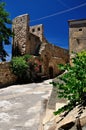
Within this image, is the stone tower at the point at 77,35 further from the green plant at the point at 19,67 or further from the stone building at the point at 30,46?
the stone building at the point at 30,46

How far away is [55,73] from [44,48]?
3.27 m

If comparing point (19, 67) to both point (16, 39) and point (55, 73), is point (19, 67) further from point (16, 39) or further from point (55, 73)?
point (55, 73)

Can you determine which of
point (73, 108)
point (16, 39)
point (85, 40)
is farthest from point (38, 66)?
point (73, 108)

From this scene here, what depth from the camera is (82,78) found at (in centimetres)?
426

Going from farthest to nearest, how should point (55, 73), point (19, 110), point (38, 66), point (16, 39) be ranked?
point (55, 73), point (16, 39), point (38, 66), point (19, 110)

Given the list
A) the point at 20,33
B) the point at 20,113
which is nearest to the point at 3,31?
the point at 20,33

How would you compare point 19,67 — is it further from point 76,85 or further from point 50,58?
point 76,85

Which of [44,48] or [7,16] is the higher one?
[7,16]

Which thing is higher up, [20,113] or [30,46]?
[30,46]

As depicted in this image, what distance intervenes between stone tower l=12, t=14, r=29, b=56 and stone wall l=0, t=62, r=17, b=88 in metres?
4.40

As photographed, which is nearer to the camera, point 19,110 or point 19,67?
point 19,110

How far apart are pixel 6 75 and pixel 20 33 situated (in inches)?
249

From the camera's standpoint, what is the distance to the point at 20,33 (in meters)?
21.6

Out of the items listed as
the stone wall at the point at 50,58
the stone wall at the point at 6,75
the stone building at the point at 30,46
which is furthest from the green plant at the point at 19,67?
the stone wall at the point at 50,58
